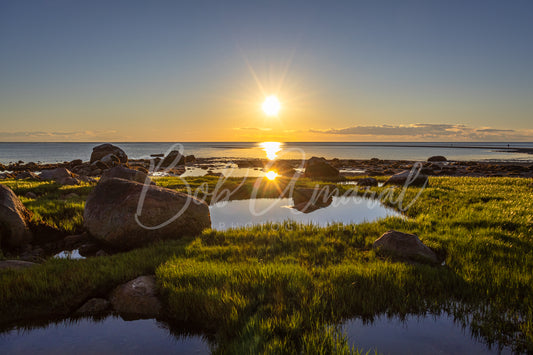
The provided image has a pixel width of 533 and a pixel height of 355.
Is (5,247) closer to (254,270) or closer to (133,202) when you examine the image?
(133,202)

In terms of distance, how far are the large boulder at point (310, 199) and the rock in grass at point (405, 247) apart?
7.18 meters

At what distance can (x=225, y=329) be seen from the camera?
15.7 feet

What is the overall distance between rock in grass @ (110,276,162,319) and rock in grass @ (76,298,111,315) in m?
0.14

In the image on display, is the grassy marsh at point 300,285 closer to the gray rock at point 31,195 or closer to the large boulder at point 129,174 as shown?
the large boulder at point 129,174

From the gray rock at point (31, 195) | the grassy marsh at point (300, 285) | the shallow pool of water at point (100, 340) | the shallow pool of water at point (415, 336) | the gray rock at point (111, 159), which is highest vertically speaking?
the gray rock at point (111, 159)

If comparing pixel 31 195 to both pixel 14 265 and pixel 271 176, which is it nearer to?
pixel 14 265

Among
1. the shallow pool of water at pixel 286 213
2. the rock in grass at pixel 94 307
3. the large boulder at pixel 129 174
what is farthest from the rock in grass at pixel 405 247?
the large boulder at pixel 129 174

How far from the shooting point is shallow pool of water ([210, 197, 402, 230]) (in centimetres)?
1289

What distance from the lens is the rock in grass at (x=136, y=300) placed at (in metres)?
5.55

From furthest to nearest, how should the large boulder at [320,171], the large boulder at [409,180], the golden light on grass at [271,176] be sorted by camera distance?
1. the large boulder at [320,171]
2. the golden light on grass at [271,176]
3. the large boulder at [409,180]

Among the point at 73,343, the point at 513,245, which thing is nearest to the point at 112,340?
the point at 73,343

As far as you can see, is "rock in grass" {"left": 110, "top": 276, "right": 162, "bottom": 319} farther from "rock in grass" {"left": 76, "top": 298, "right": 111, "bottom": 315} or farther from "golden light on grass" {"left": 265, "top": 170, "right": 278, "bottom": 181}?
"golden light on grass" {"left": 265, "top": 170, "right": 278, "bottom": 181}

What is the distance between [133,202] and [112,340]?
544 cm

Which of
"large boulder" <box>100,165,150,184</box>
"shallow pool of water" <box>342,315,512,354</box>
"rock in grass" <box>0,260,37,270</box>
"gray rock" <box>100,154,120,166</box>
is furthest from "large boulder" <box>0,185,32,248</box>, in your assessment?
"gray rock" <box>100,154,120,166</box>
